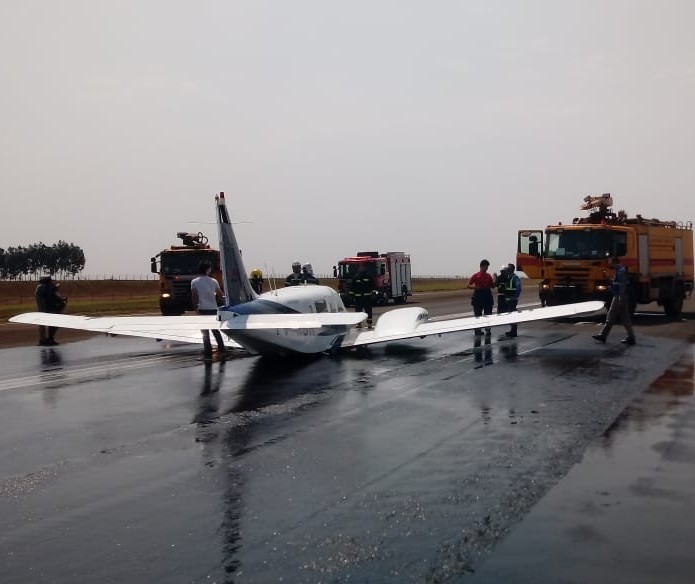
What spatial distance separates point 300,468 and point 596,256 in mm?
21829

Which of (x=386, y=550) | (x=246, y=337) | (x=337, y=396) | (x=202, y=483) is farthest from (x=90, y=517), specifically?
(x=246, y=337)

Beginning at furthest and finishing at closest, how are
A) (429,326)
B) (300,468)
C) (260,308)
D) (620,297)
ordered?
1. (620,297)
2. (429,326)
3. (260,308)
4. (300,468)

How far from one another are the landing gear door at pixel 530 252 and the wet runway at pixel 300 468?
12777 millimetres

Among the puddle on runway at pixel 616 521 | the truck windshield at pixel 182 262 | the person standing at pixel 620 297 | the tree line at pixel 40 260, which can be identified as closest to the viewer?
the puddle on runway at pixel 616 521

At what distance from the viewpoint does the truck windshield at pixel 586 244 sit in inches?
1096

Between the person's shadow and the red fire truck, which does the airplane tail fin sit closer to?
the person's shadow

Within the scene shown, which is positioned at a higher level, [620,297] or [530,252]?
[530,252]

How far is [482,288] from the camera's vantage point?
22.9 metres

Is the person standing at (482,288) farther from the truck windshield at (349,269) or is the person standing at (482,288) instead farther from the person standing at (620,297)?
the truck windshield at (349,269)

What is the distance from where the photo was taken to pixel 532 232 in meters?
28.8

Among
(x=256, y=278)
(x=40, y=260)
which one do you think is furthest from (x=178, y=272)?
(x=40, y=260)

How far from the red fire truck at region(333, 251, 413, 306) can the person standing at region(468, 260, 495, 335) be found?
18920 mm

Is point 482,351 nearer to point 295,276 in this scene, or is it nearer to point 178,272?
point 295,276

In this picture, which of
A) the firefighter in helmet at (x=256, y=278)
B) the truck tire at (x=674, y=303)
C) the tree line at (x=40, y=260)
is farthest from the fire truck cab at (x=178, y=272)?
the tree line at (x=40, y=260)
